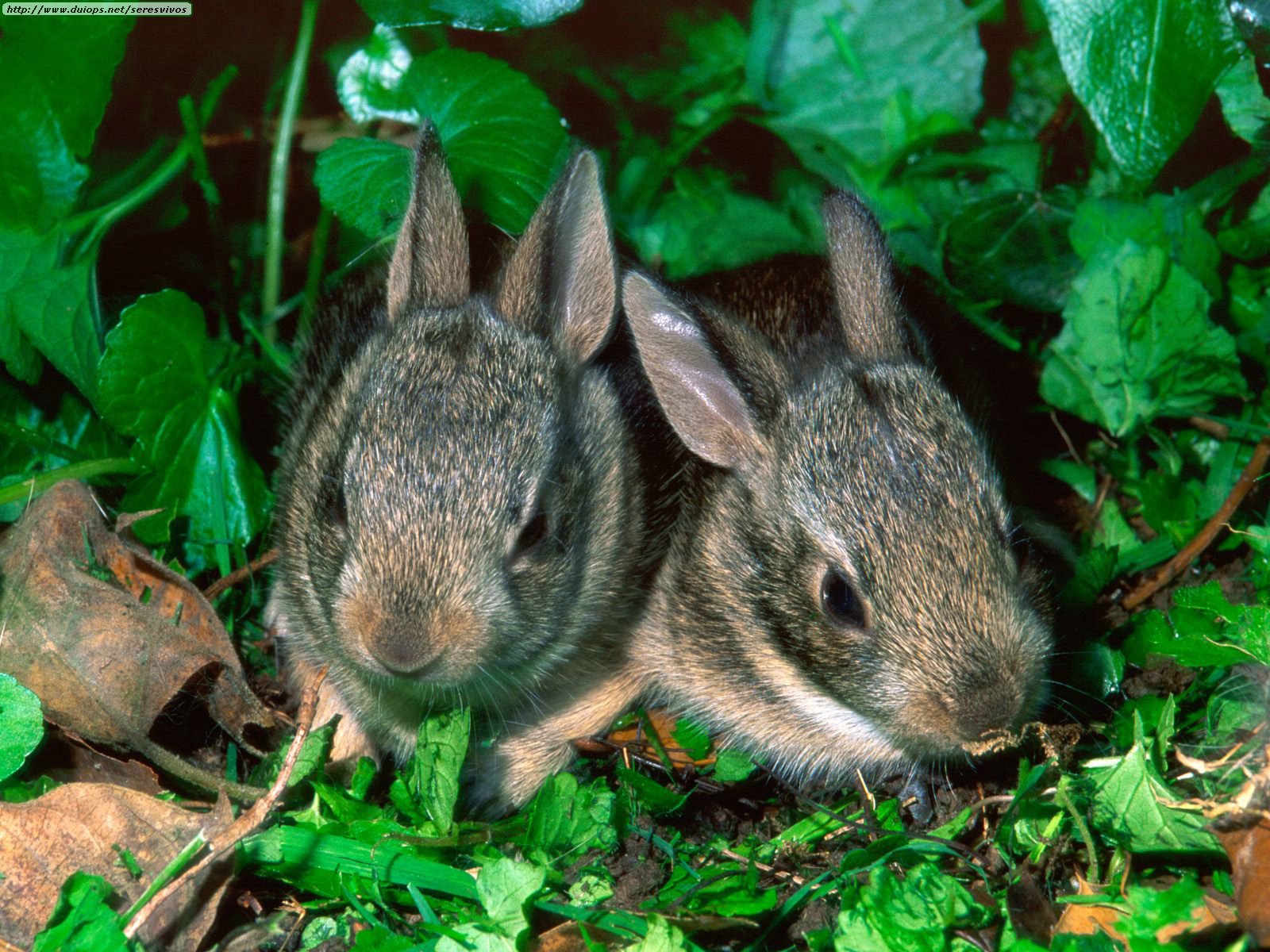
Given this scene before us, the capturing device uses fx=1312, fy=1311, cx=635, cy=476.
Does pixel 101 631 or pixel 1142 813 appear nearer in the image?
pixel 1142 813

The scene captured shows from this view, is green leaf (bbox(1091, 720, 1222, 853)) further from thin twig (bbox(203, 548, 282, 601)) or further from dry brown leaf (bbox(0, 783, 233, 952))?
thin twig (bbox(203, 548, 282, 601))

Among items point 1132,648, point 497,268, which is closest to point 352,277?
point 497,268

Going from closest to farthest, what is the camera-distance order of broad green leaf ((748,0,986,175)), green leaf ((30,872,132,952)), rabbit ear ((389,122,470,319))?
green leaf ((30,872,132,952)), rabbit ear ((389,122,470,319)), broad green leaf ((748,0,986,175))

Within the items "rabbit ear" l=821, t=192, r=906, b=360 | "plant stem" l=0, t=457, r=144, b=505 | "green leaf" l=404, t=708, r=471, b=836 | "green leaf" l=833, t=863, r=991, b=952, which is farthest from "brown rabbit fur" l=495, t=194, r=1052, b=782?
"plant stem" l=0, t=457, r=144, b=505

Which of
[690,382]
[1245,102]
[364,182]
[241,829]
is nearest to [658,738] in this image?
[690,382]

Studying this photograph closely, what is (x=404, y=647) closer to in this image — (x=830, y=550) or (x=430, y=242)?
(x=830, y=550)

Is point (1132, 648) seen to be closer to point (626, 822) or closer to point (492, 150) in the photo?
point (626, 822)
